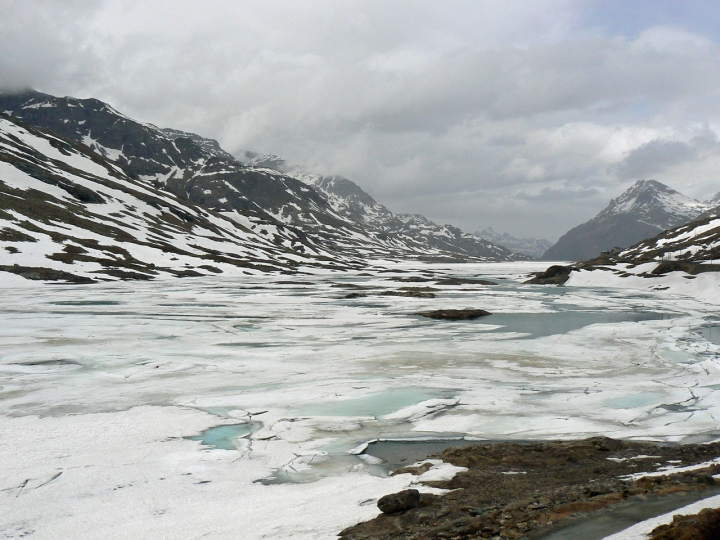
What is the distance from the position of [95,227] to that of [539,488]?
108 m

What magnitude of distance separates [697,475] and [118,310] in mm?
39969

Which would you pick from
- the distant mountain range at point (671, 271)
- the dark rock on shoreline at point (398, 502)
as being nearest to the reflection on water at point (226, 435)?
the dark rock on shoreline at point (398, 502)

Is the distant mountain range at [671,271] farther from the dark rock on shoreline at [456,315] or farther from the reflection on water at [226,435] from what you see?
the reflection on water at [226,435]


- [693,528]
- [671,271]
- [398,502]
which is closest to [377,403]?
[398,502]

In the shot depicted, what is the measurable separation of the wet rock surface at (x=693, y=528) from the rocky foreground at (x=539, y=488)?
0.01 m

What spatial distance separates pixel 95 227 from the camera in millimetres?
100562

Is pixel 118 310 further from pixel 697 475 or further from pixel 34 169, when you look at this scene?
pixel 34 169

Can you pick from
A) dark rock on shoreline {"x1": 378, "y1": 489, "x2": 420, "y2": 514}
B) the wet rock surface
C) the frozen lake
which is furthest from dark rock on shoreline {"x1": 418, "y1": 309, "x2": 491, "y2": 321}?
the wet rock surface

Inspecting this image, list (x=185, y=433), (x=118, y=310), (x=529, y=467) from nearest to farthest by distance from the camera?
1. (x=529, y=467)
2. (x=185, y=433)
3. (x=118, y=310)

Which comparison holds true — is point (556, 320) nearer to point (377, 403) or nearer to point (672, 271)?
point (377, 403)

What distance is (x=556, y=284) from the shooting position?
81.8m

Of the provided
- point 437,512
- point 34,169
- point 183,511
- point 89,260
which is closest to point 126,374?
point 183,511

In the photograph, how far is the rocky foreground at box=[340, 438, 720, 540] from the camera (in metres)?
7.22

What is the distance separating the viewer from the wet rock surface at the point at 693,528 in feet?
19.3
